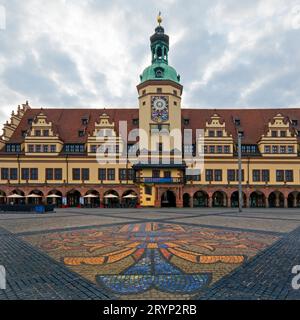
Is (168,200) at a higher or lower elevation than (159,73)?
lower

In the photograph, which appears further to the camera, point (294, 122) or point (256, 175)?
point (294, 122)

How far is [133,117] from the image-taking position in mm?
40500

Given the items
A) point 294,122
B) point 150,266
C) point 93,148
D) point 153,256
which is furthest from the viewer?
point 294,122

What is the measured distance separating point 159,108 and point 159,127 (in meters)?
2.94

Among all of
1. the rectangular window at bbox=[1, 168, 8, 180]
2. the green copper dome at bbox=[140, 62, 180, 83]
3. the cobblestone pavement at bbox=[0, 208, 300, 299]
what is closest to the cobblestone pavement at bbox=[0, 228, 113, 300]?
the cobblestone pavement at bbox=[0, 208, 300, 299]

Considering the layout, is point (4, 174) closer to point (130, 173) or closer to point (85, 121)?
point (85, 121)

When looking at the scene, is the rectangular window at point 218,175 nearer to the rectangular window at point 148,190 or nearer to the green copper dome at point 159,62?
the rectangular window at point 148,190

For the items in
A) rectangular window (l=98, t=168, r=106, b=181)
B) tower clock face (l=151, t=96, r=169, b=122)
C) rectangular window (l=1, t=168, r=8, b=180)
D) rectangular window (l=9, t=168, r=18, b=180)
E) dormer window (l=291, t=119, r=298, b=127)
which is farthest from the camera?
dormer window (l=291, t=119, r=298, b=127)

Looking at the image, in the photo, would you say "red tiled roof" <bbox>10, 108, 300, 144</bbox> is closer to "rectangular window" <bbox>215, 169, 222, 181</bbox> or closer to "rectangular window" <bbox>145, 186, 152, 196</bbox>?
"rectangular window" <bbox>215, 169, 222, 181</bbox>

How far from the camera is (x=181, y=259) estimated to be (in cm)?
719

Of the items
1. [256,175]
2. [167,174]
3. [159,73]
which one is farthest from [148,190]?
[159,73]

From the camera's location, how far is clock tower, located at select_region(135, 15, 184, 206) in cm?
3550

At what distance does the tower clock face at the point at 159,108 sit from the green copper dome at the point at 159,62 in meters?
3.32
